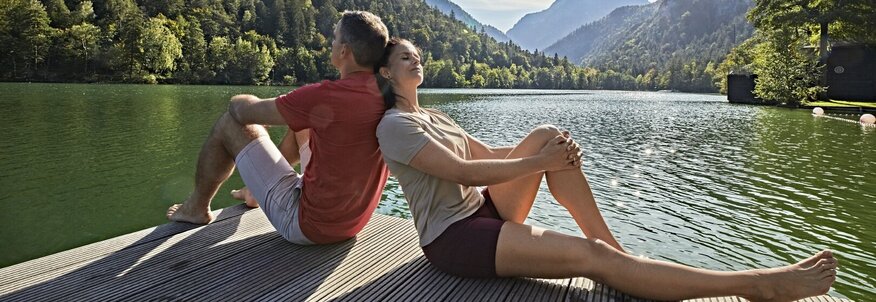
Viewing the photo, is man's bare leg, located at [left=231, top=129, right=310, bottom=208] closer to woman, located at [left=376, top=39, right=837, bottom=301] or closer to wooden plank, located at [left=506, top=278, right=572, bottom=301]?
woman, located at [left=376, top=39, right=837, bottom=301]

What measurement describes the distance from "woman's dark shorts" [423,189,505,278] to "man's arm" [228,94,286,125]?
1232 millimetres

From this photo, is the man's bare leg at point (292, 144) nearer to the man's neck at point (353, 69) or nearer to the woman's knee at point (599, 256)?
the man's neck at point (353, 69)

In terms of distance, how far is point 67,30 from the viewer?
80375 millimetres

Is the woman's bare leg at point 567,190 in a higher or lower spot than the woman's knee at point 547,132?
lower

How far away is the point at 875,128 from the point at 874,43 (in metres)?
22.9

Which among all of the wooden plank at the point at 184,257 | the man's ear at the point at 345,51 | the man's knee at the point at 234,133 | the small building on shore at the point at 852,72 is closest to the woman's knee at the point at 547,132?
the man's ear at the point at 345,51

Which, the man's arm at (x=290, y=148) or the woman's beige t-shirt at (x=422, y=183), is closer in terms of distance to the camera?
the woman's beige t-shirt at (x=422, y=183)

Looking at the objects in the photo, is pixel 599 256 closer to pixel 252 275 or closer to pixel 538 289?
pixel 538 289

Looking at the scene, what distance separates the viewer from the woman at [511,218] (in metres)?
2.60

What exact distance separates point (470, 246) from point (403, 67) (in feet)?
3.68

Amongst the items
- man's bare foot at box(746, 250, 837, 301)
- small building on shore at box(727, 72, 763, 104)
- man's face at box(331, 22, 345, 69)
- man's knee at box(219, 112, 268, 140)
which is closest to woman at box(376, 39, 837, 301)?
man's bare foot at box(746, 250, 837, 301)

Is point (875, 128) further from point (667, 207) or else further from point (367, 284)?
point (367, 284)

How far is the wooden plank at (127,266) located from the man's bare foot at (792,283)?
327 cm

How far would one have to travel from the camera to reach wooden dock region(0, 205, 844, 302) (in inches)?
114
